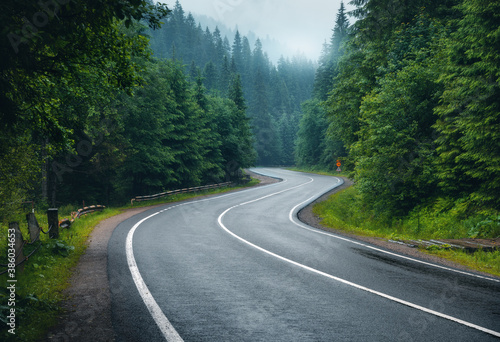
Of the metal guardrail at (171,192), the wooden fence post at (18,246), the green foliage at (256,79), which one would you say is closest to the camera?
the wooden fence post at (18,246)

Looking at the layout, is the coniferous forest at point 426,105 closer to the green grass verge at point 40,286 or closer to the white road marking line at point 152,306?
the white road marking line at point 152,306

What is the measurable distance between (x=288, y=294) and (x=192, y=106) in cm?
2958

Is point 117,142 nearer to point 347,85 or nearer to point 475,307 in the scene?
point 347,85

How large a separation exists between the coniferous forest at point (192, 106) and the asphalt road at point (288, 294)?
4084 mm

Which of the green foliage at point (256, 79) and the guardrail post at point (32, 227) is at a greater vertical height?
the green foliage at point (256, 79)

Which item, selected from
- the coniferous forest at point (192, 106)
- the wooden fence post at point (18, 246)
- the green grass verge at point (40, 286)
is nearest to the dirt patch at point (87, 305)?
the green grass verge at point (40, 286)

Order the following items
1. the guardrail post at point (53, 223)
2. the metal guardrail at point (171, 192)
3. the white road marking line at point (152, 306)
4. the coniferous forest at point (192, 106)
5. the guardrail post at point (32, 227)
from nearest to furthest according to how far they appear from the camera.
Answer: the white road marking line at point (152, 306), the coniferous forest at point (192, 106), the guardrail post at point (32, 227), the guardrail post at point (53, 223), the metal guardrail at point (171, 192)

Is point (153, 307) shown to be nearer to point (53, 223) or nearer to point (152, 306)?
point (152, 306)

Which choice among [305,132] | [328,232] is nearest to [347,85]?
[328,232]

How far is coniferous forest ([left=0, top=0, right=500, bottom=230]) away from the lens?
622 cm

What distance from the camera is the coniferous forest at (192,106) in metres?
6.22

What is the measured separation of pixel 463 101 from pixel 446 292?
385 inches

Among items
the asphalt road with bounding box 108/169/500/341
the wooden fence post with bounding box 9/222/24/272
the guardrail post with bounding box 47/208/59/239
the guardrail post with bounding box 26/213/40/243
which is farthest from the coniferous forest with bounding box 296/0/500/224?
the wooden fence post with bounding box 9/222/24/272

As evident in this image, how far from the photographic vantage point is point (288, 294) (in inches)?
254
